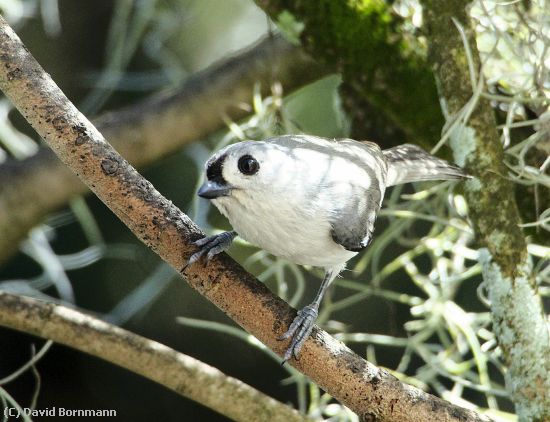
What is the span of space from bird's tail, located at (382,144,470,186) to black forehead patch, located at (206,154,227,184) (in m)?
0.39

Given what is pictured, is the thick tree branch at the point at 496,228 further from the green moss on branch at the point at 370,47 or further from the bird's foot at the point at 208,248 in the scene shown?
the bird's foot at the point at 208,248

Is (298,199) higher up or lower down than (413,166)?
lower down

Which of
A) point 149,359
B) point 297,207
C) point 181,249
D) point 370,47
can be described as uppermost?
point 370,47

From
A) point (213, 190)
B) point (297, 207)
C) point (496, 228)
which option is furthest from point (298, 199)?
point (496, 228)

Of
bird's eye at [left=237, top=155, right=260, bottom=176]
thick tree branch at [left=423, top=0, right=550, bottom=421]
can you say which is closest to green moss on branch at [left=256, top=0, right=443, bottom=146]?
thick tree branch at [left=423, top=0, right=550, bottom=421]

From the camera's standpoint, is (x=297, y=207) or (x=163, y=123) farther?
(x=163, y=123)

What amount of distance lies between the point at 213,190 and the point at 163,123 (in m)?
0.71

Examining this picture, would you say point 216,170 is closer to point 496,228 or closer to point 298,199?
point 298,199

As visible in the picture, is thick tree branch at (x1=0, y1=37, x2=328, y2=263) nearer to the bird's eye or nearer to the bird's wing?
the bird's wing

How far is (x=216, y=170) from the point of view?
113 centimetres

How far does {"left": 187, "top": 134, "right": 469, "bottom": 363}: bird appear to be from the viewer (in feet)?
3.69

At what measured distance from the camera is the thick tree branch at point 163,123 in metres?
1.75

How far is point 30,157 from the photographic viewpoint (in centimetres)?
179

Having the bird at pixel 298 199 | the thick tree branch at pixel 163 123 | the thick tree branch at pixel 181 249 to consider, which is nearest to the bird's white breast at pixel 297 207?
the bird at pixel 298 199
